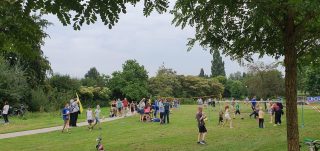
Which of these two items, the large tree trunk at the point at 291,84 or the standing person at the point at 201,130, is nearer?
the large tree trunk at the point at 291,84

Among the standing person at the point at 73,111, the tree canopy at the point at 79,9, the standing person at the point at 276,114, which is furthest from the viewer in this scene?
the standing person at the point at 73,111

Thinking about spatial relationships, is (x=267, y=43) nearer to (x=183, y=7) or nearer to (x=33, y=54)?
(x=183, y=7)

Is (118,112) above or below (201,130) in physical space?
above

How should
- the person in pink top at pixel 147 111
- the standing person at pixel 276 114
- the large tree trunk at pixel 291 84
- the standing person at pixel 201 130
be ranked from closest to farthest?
1. the large tree trunk at pixel 291 84
2. the standing person at pixel 201 130
3. the standing person at pixel 276 114
4. the person in pink top at pixel 147 111

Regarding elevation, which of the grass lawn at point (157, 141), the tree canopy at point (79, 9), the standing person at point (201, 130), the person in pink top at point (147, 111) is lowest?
the grass lawn at point (157, 141)

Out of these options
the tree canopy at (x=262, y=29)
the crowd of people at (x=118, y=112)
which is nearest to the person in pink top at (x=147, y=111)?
the crowd of people at (x=118, y=112)

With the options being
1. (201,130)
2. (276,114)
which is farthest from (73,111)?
(276,114)

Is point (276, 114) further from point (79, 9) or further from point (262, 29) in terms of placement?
point (79, 9)

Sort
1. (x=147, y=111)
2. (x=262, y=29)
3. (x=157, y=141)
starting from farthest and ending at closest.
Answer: (x=147, y=111) < (x=157, y=141) < (x=262, y=29)

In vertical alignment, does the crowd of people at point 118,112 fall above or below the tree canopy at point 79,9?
below

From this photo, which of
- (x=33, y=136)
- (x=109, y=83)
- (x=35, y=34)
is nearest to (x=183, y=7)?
(x=35, y=34)

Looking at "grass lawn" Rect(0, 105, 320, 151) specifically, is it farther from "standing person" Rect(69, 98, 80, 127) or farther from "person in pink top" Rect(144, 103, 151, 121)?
"person in pink top" Rect(144, 103, 151, 121)

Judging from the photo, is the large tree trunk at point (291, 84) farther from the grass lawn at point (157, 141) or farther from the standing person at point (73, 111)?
the standing person at point (73, 111)

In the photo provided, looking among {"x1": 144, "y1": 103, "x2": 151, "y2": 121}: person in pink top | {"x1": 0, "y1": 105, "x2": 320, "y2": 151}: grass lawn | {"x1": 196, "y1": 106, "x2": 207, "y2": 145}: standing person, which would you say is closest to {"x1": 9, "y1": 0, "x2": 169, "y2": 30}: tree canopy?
{"x1": 0, "y1": 105, "x2": 320, "y2": 151}: grass lawn
